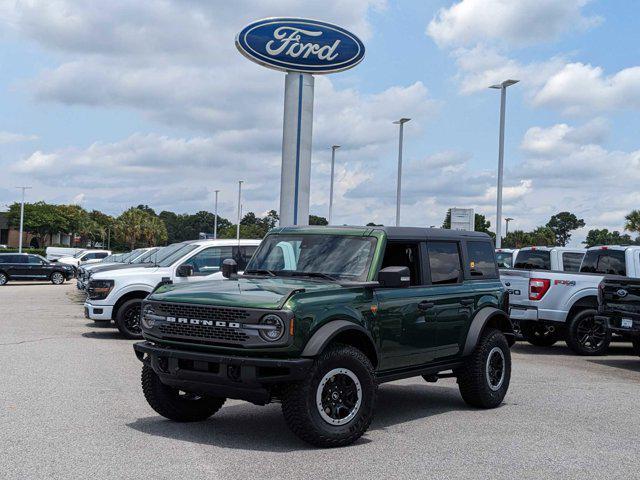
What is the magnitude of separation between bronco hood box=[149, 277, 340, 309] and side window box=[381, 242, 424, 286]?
1.00 metres

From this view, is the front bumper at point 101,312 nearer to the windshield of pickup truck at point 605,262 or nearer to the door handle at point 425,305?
the door handle at point 425,305

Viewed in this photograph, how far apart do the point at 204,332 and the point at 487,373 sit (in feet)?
11.6

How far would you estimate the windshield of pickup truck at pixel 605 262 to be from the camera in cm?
1462

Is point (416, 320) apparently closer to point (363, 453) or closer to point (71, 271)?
point (363, 453)

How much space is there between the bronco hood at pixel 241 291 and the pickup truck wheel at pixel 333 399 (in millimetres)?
618

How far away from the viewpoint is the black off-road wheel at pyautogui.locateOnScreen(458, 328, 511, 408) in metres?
8.66

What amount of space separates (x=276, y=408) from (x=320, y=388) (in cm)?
211

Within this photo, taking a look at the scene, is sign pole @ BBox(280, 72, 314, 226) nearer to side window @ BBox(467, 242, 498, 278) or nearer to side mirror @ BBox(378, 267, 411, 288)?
side window @ BBox(467, 242, 498, 278)

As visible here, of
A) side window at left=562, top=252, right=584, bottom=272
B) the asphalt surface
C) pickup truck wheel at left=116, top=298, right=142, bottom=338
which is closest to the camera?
the asphalt surface

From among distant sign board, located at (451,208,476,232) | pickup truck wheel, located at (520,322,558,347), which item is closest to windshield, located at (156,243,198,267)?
pickup truck wheel, located at (520,322,558,347)

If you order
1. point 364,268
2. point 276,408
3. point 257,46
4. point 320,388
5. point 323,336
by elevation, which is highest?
point 257,46

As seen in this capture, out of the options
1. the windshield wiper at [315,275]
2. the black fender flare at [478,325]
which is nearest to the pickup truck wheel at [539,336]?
the black fender flare at [478,325]

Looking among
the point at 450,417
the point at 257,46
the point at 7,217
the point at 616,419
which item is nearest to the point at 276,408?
the point at 450,417

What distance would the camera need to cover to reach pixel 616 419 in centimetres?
841
